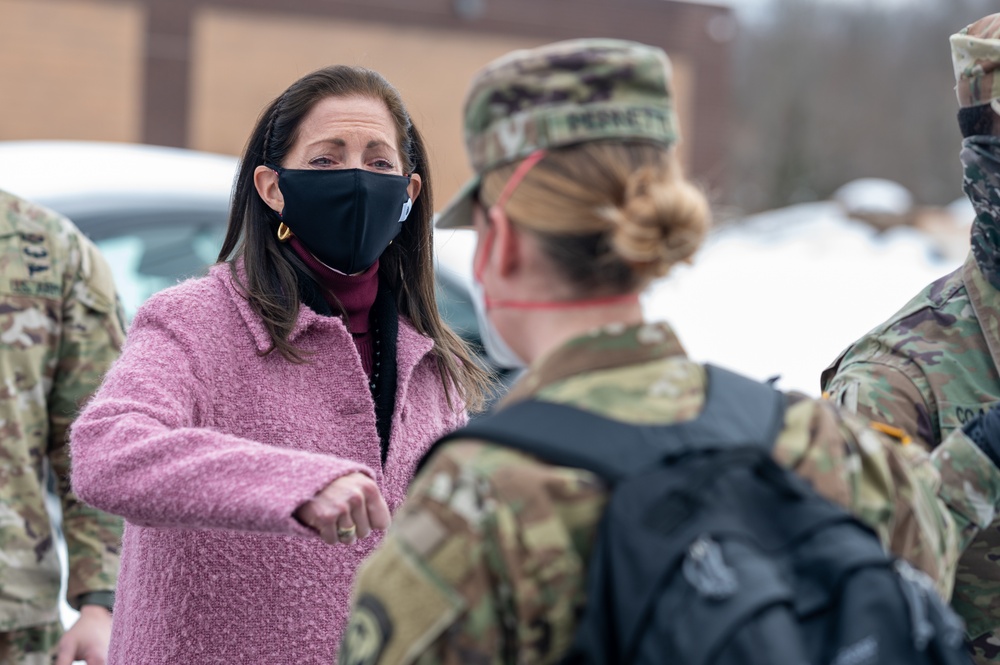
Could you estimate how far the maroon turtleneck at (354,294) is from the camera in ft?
7.83

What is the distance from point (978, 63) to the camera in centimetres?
234

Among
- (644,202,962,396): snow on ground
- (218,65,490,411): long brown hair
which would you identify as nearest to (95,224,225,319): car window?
(644,202,962,396): snow on ground

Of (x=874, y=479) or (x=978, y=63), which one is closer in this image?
(x=874, y=479)

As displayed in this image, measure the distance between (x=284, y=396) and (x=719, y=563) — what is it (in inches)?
44.0

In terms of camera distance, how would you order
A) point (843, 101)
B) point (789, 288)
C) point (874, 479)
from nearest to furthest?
point (874, 479), point (789, 288), point (843, 101)

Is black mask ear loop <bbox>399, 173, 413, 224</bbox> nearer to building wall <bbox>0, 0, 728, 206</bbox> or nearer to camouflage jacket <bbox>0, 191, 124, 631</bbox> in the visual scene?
camouflage jacket <bbox>0, 191, 124, 631</bbox>

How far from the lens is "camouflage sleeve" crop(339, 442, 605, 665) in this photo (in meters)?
1.34

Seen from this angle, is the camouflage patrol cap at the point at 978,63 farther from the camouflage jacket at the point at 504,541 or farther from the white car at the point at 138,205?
the white car at the point at 138,205

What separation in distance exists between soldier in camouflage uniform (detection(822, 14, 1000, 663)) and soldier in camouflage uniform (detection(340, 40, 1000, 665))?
62cm

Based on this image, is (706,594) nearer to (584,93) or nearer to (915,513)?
(915,513)

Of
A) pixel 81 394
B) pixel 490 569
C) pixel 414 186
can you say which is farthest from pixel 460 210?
pixel 81 394

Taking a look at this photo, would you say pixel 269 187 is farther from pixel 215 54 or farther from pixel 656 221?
pixel 215 54

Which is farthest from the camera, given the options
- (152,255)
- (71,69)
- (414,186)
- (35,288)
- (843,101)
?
(843,101)

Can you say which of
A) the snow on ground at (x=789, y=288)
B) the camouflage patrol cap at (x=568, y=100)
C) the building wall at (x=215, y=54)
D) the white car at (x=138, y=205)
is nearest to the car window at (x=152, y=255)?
the white car at (x=138, y=205)
